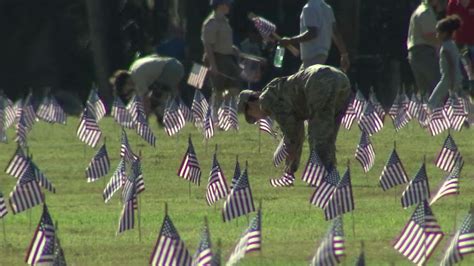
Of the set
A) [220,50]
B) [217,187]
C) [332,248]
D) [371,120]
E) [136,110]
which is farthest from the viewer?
[220,50]

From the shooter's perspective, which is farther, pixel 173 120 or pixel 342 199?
pixel 173 120

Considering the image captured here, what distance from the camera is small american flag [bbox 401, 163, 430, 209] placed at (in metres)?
14.8

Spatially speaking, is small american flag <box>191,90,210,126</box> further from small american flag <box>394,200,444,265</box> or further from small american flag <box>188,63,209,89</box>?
small american flag <box>394,200,444,265</box>

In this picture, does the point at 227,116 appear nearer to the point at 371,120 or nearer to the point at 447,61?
the point at 371,120


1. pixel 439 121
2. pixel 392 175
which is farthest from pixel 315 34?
pixel 392 175

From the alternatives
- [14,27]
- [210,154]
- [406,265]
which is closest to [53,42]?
[14,27]

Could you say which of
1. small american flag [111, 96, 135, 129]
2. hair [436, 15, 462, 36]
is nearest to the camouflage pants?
hair [436, 15, 462, 36]

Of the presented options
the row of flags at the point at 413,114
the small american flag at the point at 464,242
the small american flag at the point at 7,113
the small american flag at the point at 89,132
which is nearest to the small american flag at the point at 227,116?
the row of flags at the point at 413,114

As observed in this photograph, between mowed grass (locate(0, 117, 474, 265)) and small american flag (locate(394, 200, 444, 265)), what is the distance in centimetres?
115

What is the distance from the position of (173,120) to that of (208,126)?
167 centimetres

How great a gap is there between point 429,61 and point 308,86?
306 inches

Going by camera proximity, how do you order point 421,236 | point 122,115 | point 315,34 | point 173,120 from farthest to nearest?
point 122,115 < point 173,120 < point 315,34 < point 421,236

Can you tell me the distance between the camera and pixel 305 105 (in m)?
18.1

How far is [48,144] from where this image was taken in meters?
26.8
